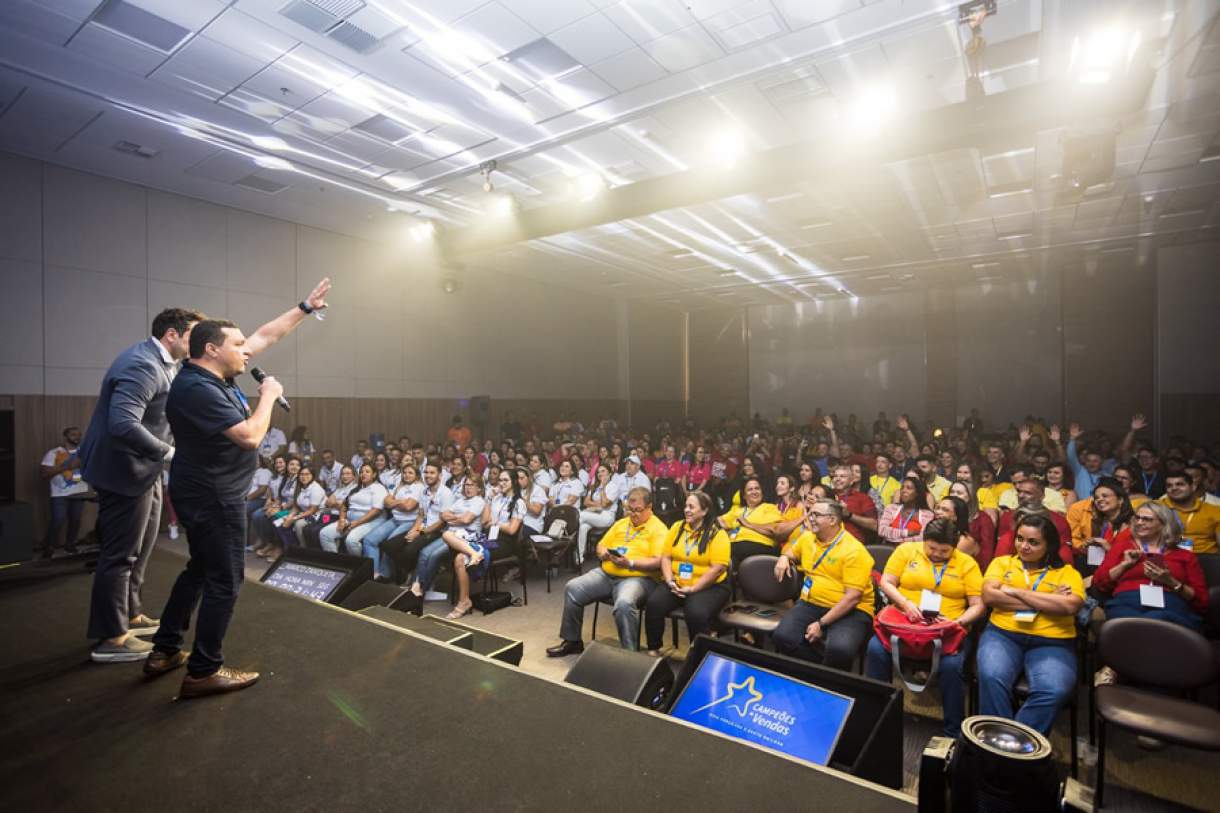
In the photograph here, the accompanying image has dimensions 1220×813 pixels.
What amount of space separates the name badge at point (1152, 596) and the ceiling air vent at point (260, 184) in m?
9.16

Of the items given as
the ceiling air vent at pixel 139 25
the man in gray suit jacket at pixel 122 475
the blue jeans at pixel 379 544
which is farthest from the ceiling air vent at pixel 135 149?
the man in gray suit jacket at pixel 122 475

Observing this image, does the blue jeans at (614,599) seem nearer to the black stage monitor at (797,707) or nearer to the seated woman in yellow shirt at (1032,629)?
the black stage monitor at (797,707)

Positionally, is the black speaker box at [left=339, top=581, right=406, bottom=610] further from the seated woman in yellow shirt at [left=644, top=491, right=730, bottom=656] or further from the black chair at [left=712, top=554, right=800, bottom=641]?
the black chair at [left=712, top=554, right=800, bottom=641]

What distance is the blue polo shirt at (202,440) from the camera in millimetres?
1967

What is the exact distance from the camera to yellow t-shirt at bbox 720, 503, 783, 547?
4.97 metres

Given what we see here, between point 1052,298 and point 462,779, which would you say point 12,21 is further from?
point 1052,298

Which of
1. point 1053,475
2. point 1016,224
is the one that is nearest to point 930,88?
point 1053,475

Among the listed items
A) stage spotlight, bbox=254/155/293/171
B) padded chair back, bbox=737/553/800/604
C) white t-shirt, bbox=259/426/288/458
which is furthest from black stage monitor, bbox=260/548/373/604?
stage spotlight, bbox=254/155/293/171

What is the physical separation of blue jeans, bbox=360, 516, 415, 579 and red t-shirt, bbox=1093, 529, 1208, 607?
213 inches

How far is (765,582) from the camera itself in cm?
400

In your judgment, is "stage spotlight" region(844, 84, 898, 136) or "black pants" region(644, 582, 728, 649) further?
"stage spotlight" region(844, 84, 898, 136)

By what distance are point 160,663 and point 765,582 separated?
10.6 ft

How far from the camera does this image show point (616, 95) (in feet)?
17.8

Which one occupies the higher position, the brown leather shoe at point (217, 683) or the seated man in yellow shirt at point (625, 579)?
the brown leather shoe at point (217, 683)
